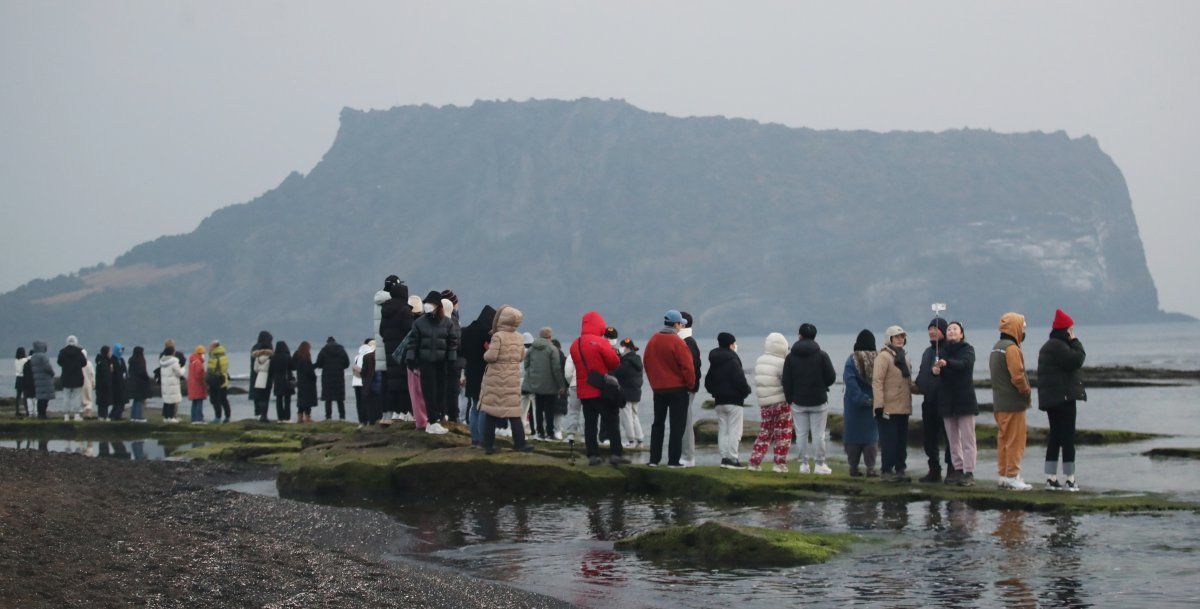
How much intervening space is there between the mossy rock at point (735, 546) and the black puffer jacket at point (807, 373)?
5.04 m

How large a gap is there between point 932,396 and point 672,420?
3628 mm

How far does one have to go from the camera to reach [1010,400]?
56.4ft

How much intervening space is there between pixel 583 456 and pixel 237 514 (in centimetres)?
586

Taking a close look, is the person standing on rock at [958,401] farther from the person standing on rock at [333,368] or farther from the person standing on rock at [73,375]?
the person standing on rock at [73,375]

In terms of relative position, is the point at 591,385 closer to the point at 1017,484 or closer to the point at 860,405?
the point at 860,405

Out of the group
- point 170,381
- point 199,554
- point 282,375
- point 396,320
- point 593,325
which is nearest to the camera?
point 199,554

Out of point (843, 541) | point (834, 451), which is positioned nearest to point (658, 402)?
point (843, 541)

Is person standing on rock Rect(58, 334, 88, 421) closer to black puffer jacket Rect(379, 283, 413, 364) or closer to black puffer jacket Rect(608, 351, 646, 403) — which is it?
black puffer jacket Rect(379, 283, 413, 364)

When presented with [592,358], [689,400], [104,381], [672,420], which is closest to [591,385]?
[592,358]

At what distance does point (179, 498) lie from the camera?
677 inches

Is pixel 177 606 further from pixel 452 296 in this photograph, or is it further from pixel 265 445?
pixel 265 445

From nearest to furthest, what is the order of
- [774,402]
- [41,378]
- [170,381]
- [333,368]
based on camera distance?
[774,402] < [333,368] < [170,381] < [41,378]

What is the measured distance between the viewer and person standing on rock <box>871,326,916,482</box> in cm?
1833

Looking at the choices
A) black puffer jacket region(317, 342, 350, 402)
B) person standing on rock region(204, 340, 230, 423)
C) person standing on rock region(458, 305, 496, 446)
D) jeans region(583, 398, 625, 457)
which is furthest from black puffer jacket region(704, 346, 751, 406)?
person standing on rock region(204, 340, 230, 423)
